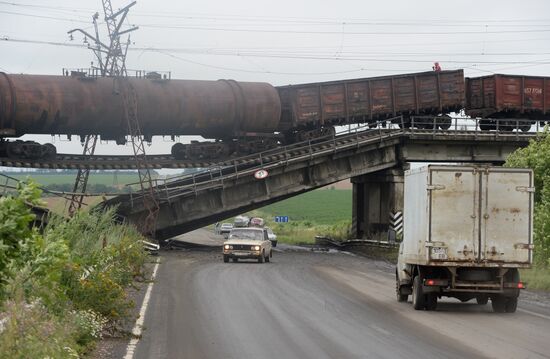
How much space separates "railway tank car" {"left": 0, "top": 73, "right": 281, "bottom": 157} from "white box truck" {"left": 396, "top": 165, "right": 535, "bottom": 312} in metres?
27.5

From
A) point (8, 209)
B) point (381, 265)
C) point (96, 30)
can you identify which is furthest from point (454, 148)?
point (8, 209)

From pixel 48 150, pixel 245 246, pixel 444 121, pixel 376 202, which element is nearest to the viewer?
pixel 245 246

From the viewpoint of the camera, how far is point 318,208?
129250 millimetres

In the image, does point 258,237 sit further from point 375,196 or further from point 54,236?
point 54,236

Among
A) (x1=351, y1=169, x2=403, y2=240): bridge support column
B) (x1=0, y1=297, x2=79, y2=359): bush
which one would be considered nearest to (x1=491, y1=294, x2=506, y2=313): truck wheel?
(x1=0, y1=297, x2=79, y2=359): bush

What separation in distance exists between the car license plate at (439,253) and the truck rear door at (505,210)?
725 millimetres

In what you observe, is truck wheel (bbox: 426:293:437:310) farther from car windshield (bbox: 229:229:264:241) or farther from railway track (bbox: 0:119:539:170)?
railway track (bbox: 0:119:539:170)

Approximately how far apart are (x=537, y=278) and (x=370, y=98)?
2460 cm

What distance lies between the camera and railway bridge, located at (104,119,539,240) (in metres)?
46.7

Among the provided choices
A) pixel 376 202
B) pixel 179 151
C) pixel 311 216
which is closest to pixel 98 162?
pixel 179 151

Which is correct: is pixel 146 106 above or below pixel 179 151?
above

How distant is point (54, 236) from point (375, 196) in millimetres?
43698

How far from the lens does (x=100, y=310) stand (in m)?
14.5

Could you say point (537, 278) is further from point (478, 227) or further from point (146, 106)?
point (146, 106)
